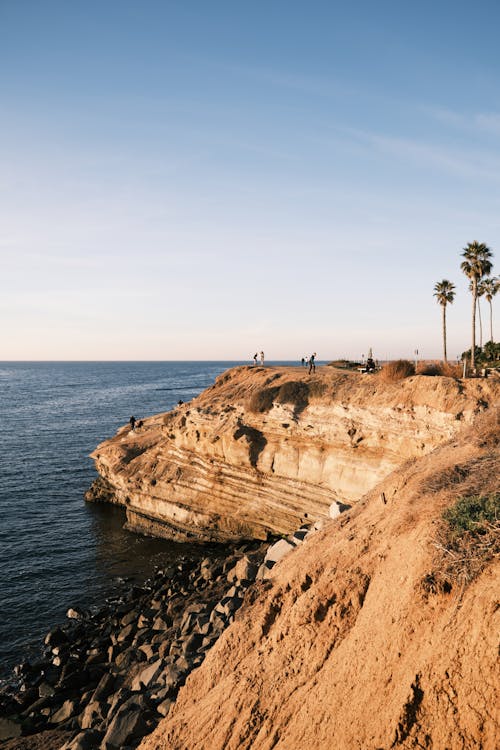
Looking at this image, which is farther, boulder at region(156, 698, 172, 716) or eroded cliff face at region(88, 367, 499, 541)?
eroded cliff face at region(88, 367, 499, 541)

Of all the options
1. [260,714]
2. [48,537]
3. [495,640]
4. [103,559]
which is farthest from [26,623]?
[495,640]

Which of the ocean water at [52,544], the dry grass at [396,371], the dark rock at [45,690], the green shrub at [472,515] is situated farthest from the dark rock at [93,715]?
the dry grass at [396,371]

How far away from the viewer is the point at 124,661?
14219mm

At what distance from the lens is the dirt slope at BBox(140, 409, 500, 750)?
6.32 meters

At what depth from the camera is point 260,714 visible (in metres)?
8.05

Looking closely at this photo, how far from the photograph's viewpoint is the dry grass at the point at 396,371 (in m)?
23.0

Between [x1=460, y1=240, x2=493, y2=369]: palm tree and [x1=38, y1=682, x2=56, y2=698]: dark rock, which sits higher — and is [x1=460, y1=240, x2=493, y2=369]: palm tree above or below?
above

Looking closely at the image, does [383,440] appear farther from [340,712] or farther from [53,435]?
[53,435]

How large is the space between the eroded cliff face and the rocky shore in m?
4.52

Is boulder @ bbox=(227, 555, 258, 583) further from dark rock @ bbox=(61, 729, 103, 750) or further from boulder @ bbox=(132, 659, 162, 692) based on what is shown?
dark rock @ bbox=(61, 729, 103, 750)

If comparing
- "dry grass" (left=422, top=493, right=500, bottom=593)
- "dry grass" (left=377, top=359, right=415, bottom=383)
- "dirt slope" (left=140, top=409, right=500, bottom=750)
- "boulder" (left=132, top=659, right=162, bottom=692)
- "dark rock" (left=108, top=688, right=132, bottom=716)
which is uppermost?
"dry grass" (left=377, top=359, right=415, bottom=383)

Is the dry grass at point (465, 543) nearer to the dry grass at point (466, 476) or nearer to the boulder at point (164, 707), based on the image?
the dry grass at point (466, 476)

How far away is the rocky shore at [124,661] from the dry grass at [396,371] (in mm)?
10085

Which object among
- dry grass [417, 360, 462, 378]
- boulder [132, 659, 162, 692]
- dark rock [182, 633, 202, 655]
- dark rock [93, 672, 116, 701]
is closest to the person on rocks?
dry grass [417, 360, 462, 378]
